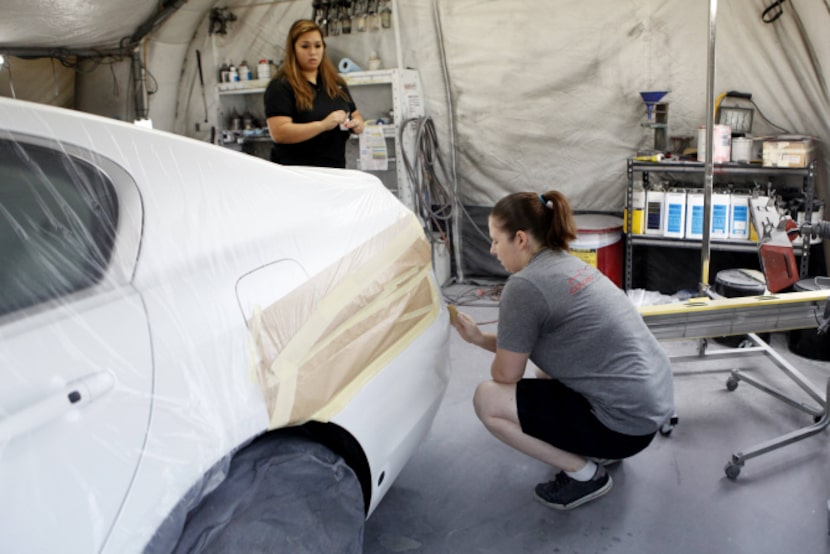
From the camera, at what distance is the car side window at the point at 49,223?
3.19ft

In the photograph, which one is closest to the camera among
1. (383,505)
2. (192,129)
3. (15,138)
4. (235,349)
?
(15,138)

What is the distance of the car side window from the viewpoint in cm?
97

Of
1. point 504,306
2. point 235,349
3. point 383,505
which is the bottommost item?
point 383,505

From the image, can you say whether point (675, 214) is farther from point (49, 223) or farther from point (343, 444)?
point (49, 223)

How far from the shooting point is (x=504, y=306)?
82.7 inches

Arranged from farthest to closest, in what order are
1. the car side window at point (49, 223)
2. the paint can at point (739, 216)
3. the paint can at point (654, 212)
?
the paint can at point (654, 212)
the paint can at point (739, 216)
the car side window at point (49, 223)

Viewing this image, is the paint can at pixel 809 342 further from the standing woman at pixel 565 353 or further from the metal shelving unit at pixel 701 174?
the standing woman at pixel 565 353

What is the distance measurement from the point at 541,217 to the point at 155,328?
1.32m

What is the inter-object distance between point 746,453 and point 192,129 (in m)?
4.73

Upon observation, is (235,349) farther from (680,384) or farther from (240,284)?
(680,384)

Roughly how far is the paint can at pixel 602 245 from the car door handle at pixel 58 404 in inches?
136

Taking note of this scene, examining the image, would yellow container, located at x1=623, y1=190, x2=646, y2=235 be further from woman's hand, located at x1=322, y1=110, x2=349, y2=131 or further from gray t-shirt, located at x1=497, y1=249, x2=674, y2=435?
gray t-shirt, located at x1=497, y1=249, x2=674, y2=435

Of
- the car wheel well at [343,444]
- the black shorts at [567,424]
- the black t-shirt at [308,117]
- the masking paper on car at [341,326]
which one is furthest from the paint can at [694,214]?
the car wheel well at [343,444]

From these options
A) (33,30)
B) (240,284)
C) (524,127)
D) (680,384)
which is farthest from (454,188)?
(240,284)
